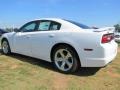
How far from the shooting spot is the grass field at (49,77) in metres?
5.27

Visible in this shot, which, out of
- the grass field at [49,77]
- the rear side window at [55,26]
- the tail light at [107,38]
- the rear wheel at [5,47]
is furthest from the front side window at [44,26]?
the rear wheel at [5,47]

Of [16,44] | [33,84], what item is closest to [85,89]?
[33,84]

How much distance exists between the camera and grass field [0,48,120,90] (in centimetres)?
527

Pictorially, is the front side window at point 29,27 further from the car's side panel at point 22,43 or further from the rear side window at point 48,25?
the rear side window at point 48,25

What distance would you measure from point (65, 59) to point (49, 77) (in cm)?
81

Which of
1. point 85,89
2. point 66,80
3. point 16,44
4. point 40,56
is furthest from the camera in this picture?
point 16,44

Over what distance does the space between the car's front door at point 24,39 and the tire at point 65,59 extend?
1.17m

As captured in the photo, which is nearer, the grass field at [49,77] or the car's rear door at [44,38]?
the grass field at [49,77]

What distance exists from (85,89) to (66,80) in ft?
2.27

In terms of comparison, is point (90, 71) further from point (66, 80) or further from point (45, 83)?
point (45, 83)

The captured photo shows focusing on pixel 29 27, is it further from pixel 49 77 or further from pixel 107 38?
pixel 107 38

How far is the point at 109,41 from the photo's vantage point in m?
6.16

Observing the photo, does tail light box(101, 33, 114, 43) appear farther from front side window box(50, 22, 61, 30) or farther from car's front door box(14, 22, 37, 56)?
car's front door box(14, 22, 37, 56)

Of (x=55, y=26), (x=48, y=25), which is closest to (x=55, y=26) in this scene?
(x=55, y=26)
